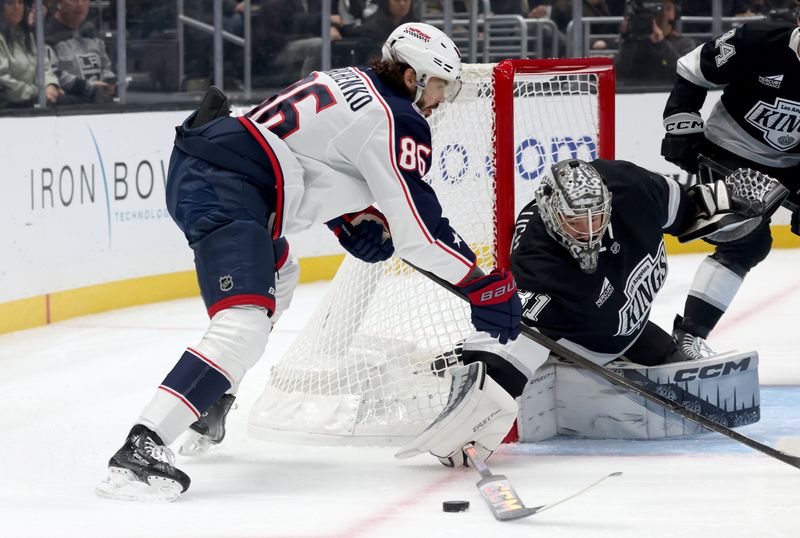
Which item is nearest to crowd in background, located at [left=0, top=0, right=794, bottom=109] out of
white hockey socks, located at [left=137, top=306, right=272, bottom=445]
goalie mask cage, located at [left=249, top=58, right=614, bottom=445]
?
goalie mask cage, located at [left=249, top=58, right=614, bottom=445]

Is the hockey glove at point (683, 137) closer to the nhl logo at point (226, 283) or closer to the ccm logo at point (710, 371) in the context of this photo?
the ccm logo at point (710, 371)

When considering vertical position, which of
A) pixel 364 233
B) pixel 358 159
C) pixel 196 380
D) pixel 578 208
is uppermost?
pixel 358 159

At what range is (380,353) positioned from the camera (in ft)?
11.1

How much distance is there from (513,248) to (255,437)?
794 mm

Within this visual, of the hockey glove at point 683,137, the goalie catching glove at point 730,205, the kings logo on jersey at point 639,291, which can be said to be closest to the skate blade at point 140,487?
the kings logo on jersey at point 639,291

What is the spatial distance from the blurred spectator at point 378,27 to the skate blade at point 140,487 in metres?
4.18

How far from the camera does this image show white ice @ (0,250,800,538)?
256 cm

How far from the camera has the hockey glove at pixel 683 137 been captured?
154 inches

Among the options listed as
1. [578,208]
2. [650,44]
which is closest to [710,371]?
[578,208]

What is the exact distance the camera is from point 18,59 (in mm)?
5137

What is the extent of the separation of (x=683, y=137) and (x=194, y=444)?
169 cm

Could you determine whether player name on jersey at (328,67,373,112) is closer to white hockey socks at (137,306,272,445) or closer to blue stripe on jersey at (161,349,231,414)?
white hockey socks at (137,306,272,445)

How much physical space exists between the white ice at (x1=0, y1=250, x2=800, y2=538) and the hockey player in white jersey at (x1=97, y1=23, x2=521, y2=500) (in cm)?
17

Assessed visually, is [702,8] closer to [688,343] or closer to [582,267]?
[688,343]
